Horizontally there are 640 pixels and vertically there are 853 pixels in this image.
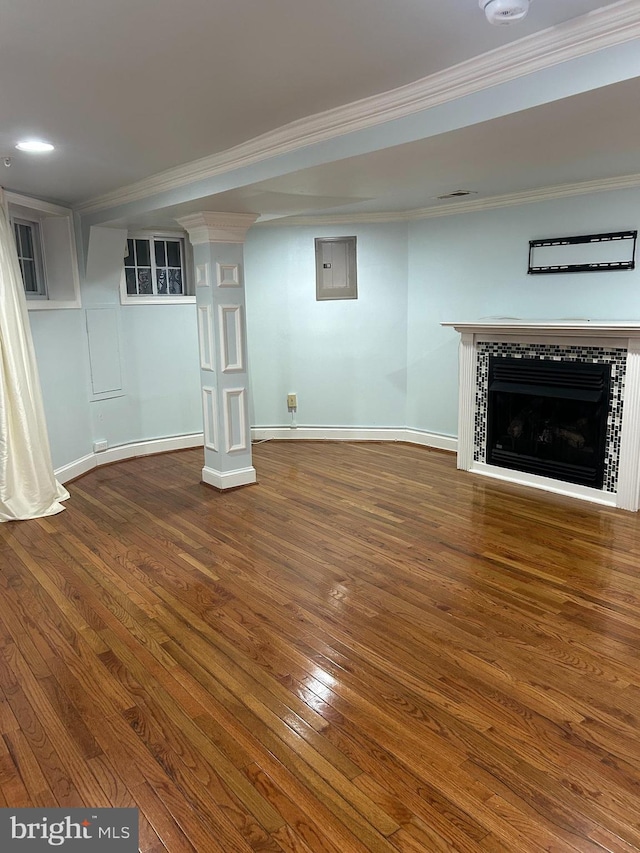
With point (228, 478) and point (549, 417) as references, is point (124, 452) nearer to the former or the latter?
point (228, 478)

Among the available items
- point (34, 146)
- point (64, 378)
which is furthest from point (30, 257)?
point (34, 146)

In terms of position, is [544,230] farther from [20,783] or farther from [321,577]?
[20,783]

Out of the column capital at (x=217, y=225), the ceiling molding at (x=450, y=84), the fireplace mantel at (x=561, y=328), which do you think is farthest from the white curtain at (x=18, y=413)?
the fireplace mantel at (x=561, y=328)

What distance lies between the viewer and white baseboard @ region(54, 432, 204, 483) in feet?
16.9

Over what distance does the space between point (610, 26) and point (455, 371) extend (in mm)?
3857

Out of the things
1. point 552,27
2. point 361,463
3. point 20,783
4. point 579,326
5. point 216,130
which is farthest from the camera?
point 361,463

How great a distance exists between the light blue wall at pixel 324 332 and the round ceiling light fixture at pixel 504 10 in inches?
163

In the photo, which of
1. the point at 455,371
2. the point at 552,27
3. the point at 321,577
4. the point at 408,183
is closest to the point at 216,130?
the point at 408,183

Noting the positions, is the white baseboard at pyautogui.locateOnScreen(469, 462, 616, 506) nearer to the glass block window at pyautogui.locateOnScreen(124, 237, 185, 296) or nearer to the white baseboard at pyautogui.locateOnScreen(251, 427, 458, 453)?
the white baseboard at pyautogui.locateOnScreen(251, 427, 458, 453)

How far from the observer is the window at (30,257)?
5.03 m

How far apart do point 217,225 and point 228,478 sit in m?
1.94

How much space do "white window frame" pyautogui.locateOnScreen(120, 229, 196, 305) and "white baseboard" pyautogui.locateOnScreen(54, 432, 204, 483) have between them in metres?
1.35

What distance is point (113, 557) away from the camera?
3656 mm

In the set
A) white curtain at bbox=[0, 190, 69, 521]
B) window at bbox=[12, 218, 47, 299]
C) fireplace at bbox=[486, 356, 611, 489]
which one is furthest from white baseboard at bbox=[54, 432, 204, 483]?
fireplace at bbox=[486, 356, 611, 489]
